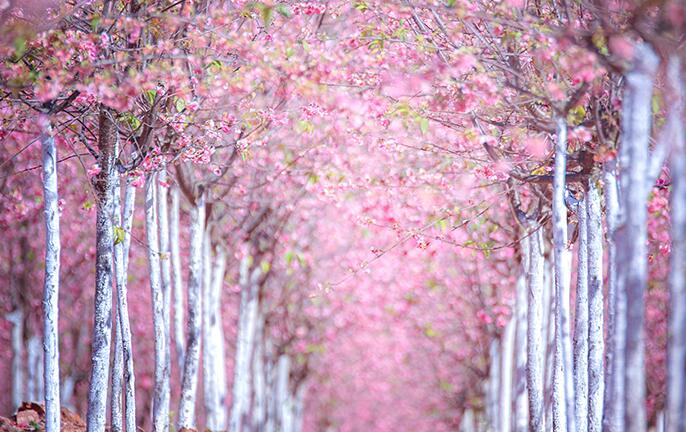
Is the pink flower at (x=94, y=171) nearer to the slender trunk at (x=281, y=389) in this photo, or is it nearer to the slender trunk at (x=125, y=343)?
the slender trunk at (x=125, y=343)

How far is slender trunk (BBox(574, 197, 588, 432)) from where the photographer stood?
9.70m

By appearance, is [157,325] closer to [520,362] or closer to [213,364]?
[213,364]

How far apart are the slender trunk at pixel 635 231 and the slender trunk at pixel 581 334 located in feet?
10.3

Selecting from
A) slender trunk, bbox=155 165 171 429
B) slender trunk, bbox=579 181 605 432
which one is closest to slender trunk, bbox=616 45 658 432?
slender trunk, bbox=579 181 605 432

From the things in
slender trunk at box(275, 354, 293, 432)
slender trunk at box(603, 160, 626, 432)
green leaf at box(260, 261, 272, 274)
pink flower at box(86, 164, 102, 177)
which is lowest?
slender trunk at box(603, 160, 626, 432)

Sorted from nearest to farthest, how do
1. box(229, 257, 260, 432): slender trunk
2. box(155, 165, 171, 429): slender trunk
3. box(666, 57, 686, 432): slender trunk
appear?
1. box(666, 57, 686, 432): slender trunk
2. box(155, 165, 171, 429): slender trunk
3. box(229, 257, 260, 432): slender trunk

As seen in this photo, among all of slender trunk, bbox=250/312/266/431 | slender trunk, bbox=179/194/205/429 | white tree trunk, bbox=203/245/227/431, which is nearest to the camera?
slender trunk, bbox=179/194/205/429

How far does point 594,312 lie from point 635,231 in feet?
10.6

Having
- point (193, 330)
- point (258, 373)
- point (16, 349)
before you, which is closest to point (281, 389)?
point (258, 373)

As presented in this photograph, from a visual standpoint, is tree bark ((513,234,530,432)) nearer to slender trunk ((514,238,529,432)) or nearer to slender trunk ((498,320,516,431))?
slender trunk ((514,238,529,432))

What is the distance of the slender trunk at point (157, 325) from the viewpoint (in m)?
12.1

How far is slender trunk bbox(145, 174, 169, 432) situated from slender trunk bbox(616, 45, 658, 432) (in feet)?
23.7

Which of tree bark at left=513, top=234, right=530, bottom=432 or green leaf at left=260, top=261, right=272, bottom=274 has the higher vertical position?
green leaf at left=260, top=261, right=272, bottom=274

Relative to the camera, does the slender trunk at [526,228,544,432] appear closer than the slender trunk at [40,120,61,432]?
No
